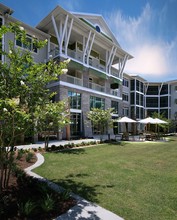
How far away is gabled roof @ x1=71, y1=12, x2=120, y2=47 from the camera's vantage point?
81.1 ft

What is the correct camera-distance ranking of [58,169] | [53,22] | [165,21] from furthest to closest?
[53,22] → [165,21] → [58,169]

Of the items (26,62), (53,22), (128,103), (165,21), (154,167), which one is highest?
(53,22)

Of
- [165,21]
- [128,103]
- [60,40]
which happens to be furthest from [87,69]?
[128,103]

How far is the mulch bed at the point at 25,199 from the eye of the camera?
12.5ft

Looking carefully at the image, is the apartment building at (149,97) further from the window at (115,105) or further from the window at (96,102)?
the window at (96,102)

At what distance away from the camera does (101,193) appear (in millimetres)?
A: 5250

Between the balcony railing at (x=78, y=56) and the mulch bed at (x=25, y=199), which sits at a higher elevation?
the balcony railing at (x=78, y=56)

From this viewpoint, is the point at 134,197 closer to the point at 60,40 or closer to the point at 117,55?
the point at 60,40

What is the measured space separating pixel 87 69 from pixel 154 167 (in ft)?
61.3

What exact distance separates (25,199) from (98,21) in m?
28.6

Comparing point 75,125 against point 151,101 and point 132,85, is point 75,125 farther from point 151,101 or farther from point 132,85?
point 151,101

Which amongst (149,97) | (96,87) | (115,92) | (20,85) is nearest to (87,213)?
(20,85)

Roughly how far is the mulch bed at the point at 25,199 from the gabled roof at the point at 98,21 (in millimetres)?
23841

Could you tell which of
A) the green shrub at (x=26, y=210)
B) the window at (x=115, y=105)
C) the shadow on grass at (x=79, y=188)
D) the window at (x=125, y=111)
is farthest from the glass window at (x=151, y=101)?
the green shrub at (x=26, y=210)
